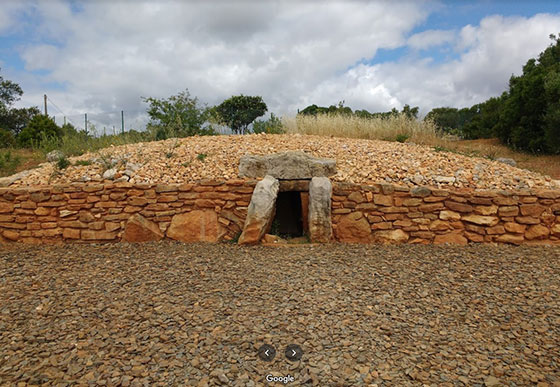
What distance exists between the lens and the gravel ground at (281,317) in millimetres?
2068

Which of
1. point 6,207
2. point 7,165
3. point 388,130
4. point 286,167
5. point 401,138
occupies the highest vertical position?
point 388,130

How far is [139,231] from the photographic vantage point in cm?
457

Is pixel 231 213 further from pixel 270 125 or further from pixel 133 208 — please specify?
pixel 270 125

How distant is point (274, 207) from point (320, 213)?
63 cm

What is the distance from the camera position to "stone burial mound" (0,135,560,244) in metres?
4.48

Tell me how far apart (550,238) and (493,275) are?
1.80 meters

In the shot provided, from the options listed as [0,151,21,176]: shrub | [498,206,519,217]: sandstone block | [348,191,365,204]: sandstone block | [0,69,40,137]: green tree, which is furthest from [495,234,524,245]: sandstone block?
[0,69,40,137]: green tree

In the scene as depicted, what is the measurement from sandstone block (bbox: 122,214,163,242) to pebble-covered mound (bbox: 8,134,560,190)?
0.58 m

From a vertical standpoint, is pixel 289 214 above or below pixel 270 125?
below

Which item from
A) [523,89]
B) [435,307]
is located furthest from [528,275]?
[523,89]

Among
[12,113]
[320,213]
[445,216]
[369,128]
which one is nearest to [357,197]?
[320,213]

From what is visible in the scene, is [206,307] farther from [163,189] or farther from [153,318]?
[163,189]

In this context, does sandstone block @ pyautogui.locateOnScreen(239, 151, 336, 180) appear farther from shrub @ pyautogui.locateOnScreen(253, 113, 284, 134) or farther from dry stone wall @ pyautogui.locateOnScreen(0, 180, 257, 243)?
shrub @ pyautogui.locateOnScreen(253, 113, 284, 134)

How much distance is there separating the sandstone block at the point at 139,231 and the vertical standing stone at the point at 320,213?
2.05 metres
